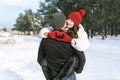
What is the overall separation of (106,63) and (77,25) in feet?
28.7

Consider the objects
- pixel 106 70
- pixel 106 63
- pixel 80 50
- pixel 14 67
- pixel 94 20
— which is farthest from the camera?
pixel 94 20

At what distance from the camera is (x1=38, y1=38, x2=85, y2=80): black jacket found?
4.33 meters

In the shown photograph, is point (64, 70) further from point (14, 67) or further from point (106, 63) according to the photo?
point (106, 63)

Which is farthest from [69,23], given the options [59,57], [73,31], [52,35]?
[59,57]

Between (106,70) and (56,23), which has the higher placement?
(56,23)

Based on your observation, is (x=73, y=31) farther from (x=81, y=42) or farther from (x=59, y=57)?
(x=59, y=57)

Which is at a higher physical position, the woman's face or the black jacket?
the woman's face

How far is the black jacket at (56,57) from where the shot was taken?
4.33m

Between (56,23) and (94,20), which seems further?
(94,20)

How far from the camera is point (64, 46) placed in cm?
432

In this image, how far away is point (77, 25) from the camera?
4.34m

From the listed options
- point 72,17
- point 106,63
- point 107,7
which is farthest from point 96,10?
point 72,17

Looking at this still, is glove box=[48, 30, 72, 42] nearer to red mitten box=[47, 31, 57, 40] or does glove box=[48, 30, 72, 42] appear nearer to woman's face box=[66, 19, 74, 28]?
red mitten box=[47, 31, 57, 40]

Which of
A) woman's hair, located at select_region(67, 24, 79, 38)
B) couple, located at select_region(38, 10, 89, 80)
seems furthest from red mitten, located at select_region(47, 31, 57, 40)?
woman's hair, located at select_region(67, 24, 79, 38)
